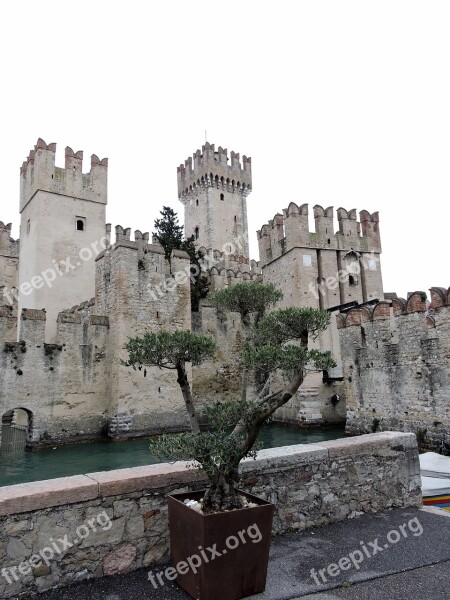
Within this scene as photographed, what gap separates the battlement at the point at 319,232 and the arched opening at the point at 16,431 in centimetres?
1384

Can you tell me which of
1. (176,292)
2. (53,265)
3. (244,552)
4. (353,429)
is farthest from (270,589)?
(53,265)

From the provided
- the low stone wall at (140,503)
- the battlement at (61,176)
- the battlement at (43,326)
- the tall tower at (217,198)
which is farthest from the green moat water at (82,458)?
the tall tower at (217,198)

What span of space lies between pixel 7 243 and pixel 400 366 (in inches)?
957

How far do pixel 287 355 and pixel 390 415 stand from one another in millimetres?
11739

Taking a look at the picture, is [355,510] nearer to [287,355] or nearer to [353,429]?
[287,355]

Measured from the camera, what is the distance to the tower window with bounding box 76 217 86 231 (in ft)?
74.2

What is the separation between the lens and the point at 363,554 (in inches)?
166

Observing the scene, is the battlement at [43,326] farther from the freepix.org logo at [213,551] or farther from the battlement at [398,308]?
the freepix.org logo at [213,551]

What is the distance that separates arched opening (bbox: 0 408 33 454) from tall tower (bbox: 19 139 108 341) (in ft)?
13.6

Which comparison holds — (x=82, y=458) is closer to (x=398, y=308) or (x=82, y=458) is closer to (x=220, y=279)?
(x=398, y=308)

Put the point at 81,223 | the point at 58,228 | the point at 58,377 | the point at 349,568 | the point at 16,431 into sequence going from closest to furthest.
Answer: the point at 349,568, the point at 58,377, the point at 16,431, the point at 58,228, the point at 81,223

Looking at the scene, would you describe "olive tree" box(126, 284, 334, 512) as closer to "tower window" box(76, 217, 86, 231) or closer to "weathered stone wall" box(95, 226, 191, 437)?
"weathered stone wall" box(95, 226, 191, 437)

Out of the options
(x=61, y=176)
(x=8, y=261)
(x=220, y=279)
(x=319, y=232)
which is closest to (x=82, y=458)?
(x=220, y=279)

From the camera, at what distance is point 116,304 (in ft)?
58.2
